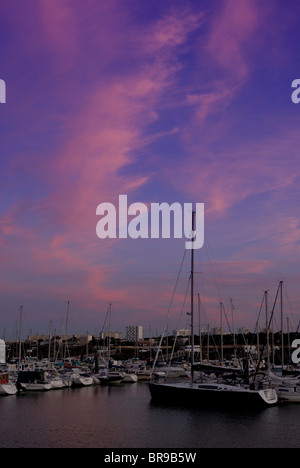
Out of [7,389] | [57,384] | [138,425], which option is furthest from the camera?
[57,384]

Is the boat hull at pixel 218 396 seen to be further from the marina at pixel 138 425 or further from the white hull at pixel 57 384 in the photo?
the white hull at pixel 57 384

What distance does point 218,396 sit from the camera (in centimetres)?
4903

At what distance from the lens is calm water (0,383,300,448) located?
115 feet

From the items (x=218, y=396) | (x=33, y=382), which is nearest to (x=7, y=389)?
(x=33, y=382)

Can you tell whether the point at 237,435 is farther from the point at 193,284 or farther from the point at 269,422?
the point at 193,284

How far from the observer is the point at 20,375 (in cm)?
7000

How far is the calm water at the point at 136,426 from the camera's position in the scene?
1384 inches

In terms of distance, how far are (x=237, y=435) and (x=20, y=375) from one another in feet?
135

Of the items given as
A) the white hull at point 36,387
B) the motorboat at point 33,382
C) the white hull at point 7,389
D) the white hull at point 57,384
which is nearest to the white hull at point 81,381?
the white hull at point 57,384

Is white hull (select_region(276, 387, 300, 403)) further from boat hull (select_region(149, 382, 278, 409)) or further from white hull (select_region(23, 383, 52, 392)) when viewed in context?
white hull (select_region(23, 383, 52, 392))

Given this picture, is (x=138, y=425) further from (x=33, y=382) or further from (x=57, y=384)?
(x=57, y=384)

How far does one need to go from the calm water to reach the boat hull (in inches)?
48.7

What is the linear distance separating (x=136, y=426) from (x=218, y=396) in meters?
10.8
